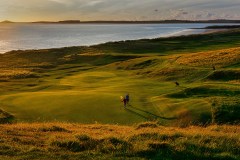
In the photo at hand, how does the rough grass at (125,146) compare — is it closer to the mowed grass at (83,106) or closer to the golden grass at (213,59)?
the mowed grass at (83,106)

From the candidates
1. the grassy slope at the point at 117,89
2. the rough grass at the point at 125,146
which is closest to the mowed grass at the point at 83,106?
the grassy slope at the point at 117,89

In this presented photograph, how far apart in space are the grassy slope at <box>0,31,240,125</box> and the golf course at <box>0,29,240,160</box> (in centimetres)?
9

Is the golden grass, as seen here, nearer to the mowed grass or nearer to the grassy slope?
the grassy slope

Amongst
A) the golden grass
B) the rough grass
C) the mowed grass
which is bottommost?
the mowed grass

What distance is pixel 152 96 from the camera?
39.9m

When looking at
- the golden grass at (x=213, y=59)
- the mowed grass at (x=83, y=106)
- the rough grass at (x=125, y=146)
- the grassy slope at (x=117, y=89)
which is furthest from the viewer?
the golden grass at (x=213, y=59)

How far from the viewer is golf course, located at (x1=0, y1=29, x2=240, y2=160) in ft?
54.0

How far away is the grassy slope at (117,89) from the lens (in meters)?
31.9

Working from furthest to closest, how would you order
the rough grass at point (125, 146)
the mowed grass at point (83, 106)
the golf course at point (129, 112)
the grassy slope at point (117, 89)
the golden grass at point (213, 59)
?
1. the golden grass at point (213, 59)
2. the grassy slope at point (117, 89)
3. the mowed grass at point (83, 106)
4. the golf course at point (129, 112)
5. the rough grass at point (125, 146)

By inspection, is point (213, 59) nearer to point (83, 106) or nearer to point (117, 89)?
point (117, 89)

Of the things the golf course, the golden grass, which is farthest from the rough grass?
the golden grass

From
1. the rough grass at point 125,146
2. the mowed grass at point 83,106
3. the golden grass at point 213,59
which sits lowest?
the mowed grass at point 83,106

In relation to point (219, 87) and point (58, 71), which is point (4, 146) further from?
point (58, 71)

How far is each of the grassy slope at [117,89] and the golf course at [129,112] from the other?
89mm
